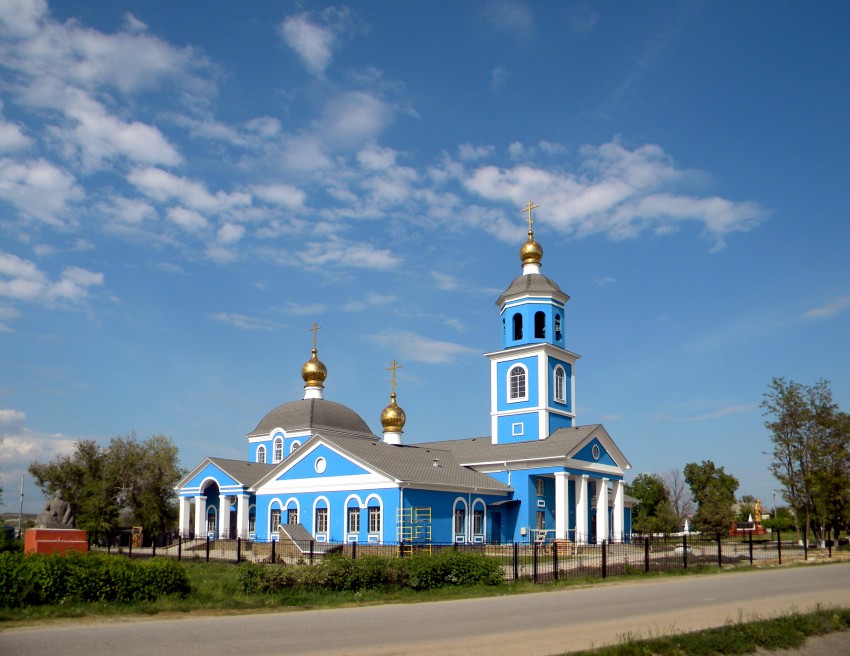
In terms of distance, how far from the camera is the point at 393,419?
133ft

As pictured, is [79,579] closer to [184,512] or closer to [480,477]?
[480,477]

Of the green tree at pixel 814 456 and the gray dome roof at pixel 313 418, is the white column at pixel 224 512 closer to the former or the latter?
the gray dome roof at pixel 313 418

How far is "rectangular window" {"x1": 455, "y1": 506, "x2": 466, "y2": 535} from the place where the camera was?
108 feet

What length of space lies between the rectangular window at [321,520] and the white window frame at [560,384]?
467 inches

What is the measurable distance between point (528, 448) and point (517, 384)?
11.5 ft

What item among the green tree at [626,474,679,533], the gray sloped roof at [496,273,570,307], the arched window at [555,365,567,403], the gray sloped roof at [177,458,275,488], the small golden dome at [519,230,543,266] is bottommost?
the green tree at [626,474,679,533]

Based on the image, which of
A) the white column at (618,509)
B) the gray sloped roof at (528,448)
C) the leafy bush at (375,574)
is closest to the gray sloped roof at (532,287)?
the gray sloped roof at (528,448)

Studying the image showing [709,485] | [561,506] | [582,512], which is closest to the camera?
[561,506]

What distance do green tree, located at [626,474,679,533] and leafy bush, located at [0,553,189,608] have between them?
149 feet

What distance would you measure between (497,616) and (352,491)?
1973 centimetres

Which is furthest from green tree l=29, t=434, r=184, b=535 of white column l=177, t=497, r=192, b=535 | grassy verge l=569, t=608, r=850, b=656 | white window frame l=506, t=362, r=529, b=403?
grassy verge l=569, t=608, r=850, b=656

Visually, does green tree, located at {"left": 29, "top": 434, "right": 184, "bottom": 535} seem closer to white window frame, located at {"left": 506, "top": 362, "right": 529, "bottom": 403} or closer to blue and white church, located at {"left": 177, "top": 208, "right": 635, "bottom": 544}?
blue and white church, located at {"left": 177, "top": 208, "right": 635, "bottom": 544}

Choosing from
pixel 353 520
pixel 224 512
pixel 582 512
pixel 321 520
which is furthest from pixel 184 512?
pixel 582 512

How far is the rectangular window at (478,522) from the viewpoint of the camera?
33438 mm
